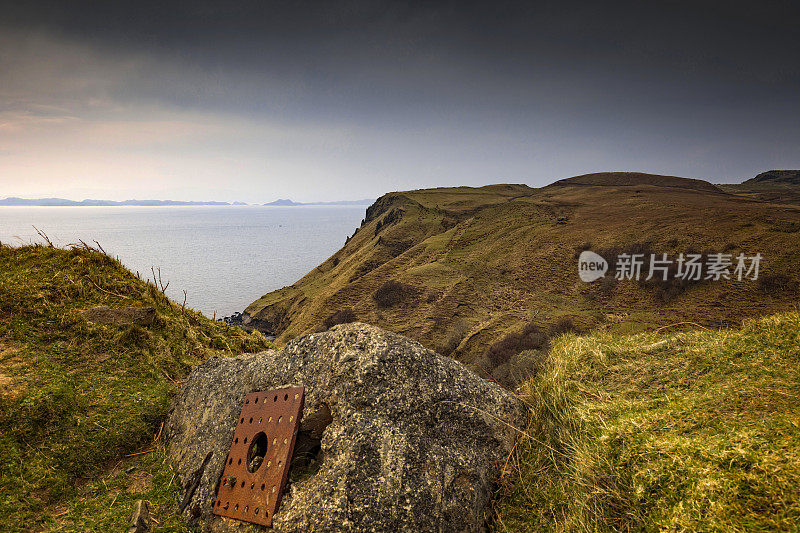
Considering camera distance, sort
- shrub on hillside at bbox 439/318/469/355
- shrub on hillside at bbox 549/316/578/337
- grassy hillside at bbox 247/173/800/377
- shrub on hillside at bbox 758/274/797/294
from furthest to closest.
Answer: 1. shrub on hillside at bbox 439/318/469/355
2. shrub on hillside at bbox 549/316/578/337
3. grassy hillside at bbox 247/173/800/377
4. shrub on hillside at bbox 758/274/797/294

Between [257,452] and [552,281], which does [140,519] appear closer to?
[257,452]

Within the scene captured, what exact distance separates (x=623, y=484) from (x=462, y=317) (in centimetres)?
4739

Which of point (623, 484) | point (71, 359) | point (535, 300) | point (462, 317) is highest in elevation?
point (623, 484)

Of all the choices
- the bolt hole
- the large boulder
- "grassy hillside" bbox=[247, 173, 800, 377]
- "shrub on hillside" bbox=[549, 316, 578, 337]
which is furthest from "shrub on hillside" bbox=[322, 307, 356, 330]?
the bolt hole

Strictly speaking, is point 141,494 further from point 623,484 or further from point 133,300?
point 623,484

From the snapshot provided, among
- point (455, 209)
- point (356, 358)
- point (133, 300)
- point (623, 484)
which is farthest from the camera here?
point (455, 209)

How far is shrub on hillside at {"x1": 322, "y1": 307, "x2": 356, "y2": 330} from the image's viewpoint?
6038 centimetres

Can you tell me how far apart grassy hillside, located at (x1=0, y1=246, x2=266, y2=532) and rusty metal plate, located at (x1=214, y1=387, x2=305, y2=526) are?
0.67 metres

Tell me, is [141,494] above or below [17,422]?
below

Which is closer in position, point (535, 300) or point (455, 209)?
point (535, 300)

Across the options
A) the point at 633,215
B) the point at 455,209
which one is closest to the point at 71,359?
the point at 633,215

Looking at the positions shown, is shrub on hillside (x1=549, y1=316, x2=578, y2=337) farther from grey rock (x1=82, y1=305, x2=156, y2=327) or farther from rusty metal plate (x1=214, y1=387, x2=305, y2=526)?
rusty metal plate (x1=214, y1=387, x2=305, y2=526)

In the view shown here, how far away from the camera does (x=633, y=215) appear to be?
189 feet

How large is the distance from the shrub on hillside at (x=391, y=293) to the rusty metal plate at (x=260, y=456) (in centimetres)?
5367
